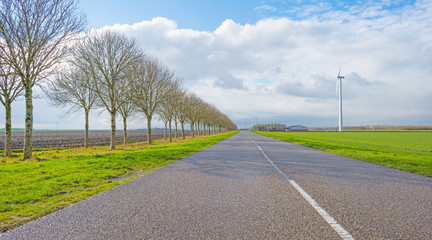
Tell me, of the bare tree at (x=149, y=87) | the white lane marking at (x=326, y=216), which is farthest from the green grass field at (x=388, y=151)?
the bare tree at (x=149, y=87)

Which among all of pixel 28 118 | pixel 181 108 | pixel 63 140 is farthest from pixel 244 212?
pixel 63 140

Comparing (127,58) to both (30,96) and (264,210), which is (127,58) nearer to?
(30,96)

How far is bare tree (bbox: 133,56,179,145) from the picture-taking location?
94.6ft

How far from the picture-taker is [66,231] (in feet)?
11.7

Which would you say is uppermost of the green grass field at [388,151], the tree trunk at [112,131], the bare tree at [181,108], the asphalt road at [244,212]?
the bare tree at [181,108]

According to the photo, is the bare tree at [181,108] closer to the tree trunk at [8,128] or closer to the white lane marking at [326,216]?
the tree trunk at [8,128]

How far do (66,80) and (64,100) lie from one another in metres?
2.07

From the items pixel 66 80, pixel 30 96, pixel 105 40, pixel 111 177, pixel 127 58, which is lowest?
pixel 111 177

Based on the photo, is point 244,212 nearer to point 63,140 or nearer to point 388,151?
point 388,151

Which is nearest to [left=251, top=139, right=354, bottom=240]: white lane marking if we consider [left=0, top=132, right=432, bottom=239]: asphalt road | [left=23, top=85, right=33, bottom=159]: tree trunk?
[left=0, top=132, right=432, bottom=239]: asphalt road

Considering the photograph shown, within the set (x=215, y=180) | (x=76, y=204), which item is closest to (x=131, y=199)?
(x=76, y=204)

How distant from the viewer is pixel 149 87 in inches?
1200

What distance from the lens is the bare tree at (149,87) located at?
28828 mm

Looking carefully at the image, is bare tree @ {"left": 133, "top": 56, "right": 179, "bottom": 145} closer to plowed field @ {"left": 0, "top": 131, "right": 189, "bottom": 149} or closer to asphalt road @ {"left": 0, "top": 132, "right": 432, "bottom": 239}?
plowed field @ {"left": 0, "top": 131, "right": 189, "bottom": 149}
